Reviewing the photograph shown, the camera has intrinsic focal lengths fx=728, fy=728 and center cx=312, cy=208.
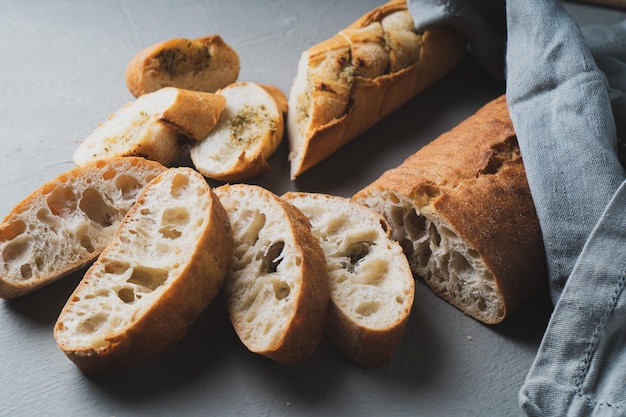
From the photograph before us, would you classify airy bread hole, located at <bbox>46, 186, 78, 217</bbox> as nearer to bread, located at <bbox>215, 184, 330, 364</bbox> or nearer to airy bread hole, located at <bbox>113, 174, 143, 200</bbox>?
airy bread hole, located at <bbox>113, 174, 143, 200</bbox>

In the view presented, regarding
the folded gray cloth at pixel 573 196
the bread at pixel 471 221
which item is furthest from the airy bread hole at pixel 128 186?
the folded gray cloth at pixel 573 196

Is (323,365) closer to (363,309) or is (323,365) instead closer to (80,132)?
(363,309)

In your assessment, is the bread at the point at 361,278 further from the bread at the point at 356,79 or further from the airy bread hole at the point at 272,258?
the bread at the point at 356,79

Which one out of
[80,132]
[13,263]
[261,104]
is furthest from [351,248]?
[80,132]

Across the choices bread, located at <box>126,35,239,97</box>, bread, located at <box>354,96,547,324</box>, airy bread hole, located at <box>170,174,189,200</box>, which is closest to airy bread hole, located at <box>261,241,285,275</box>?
airy bread hole, located at <box>170,174,189,200</box>

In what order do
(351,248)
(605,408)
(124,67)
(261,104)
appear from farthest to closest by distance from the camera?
(124,67) → (261,104) → (351,248) → (605,408)

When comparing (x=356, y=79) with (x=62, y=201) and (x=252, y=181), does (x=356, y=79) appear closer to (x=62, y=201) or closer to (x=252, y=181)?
(x=252, y=181)
